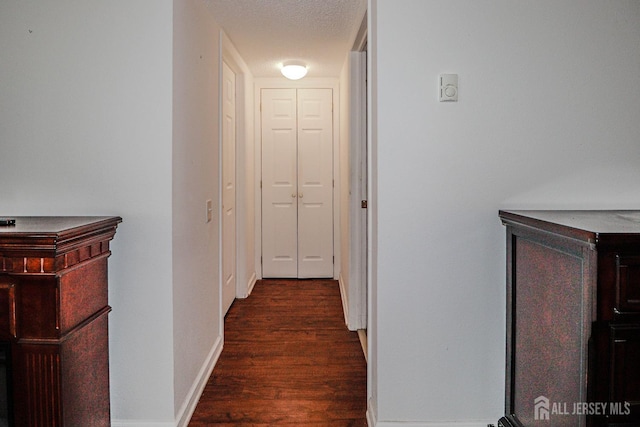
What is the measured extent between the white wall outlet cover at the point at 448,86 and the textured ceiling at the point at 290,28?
2.76 ft

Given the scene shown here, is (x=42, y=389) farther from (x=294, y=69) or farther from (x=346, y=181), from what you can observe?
(x=294, y=69)

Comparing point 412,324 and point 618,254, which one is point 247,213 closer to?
point 412,324

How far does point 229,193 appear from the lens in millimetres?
4121

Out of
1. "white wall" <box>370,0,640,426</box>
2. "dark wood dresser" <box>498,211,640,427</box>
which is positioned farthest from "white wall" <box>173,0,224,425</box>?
"dark wood dresser" <box>498,211,640,427</box>

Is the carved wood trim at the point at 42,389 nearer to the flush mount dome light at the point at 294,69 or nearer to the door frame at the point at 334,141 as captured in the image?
the flush mount dome light at the point at 294,69

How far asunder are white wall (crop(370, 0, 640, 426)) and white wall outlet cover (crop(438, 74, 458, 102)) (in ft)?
0.10

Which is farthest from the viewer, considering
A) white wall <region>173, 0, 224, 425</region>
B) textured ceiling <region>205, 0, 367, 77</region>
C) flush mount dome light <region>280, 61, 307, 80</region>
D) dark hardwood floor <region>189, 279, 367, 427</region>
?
flush mount dome light <region>280, 61, 307, 80</region>

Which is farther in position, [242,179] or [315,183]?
[315,183]

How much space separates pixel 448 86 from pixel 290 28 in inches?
61.6

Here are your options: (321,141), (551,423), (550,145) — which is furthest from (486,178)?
(321,141)

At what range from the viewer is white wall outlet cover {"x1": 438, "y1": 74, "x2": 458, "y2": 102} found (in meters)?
2.01

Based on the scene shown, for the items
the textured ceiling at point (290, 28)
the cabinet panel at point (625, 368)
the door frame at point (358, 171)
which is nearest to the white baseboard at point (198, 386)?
the door frame at point (358, 171)

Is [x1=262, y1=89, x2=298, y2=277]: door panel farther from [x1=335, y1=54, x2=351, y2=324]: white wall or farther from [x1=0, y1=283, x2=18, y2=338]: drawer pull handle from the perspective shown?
[x1=0, y1=283, x2=18, y2=338]: drawer pull handle

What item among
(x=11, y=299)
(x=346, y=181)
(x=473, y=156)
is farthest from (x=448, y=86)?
(x=346, y=181)
